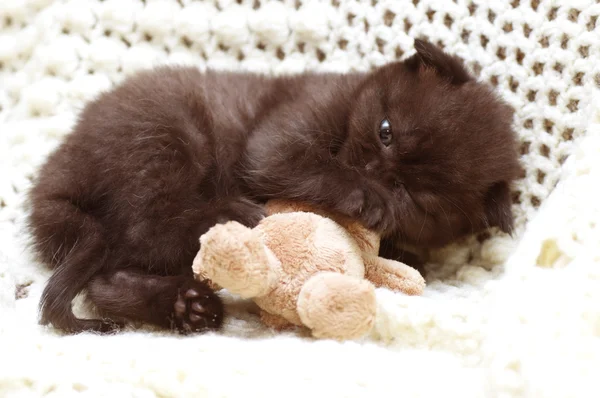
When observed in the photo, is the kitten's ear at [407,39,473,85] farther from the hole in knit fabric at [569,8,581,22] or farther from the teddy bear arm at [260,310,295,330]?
the teddy bear arm at [260,310,295,330]

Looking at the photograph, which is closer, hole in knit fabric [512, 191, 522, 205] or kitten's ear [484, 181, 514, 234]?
kitten's ear [484, 181, 514, 234]

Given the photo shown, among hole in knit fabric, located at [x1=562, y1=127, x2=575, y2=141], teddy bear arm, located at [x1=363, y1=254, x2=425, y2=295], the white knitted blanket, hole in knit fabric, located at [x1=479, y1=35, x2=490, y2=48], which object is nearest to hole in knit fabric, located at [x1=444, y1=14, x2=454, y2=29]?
the white knitted blanket

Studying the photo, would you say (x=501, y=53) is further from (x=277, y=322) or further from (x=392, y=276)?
(x=277, y=322)

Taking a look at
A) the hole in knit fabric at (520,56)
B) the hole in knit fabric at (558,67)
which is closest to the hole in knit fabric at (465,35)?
the hole in knit fabric at (520,56)

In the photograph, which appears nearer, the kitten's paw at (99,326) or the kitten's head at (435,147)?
the kitten's paw at (99,326)

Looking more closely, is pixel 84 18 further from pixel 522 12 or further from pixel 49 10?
pixel 522 12

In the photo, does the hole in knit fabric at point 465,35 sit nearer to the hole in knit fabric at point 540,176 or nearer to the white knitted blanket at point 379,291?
the white knitted blanket at point 379,291

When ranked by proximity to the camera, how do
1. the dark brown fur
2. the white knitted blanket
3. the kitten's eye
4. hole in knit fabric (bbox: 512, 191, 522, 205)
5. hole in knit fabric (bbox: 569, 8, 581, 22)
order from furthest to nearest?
1. hole in knit fabric (bbox: 512, 191, 522, 205)
2. hole in knit fabric (bbox: 569, 8, 581, 22)
3. the kitten's eye
4. the dark brown fur
5. the white knitted blanket
